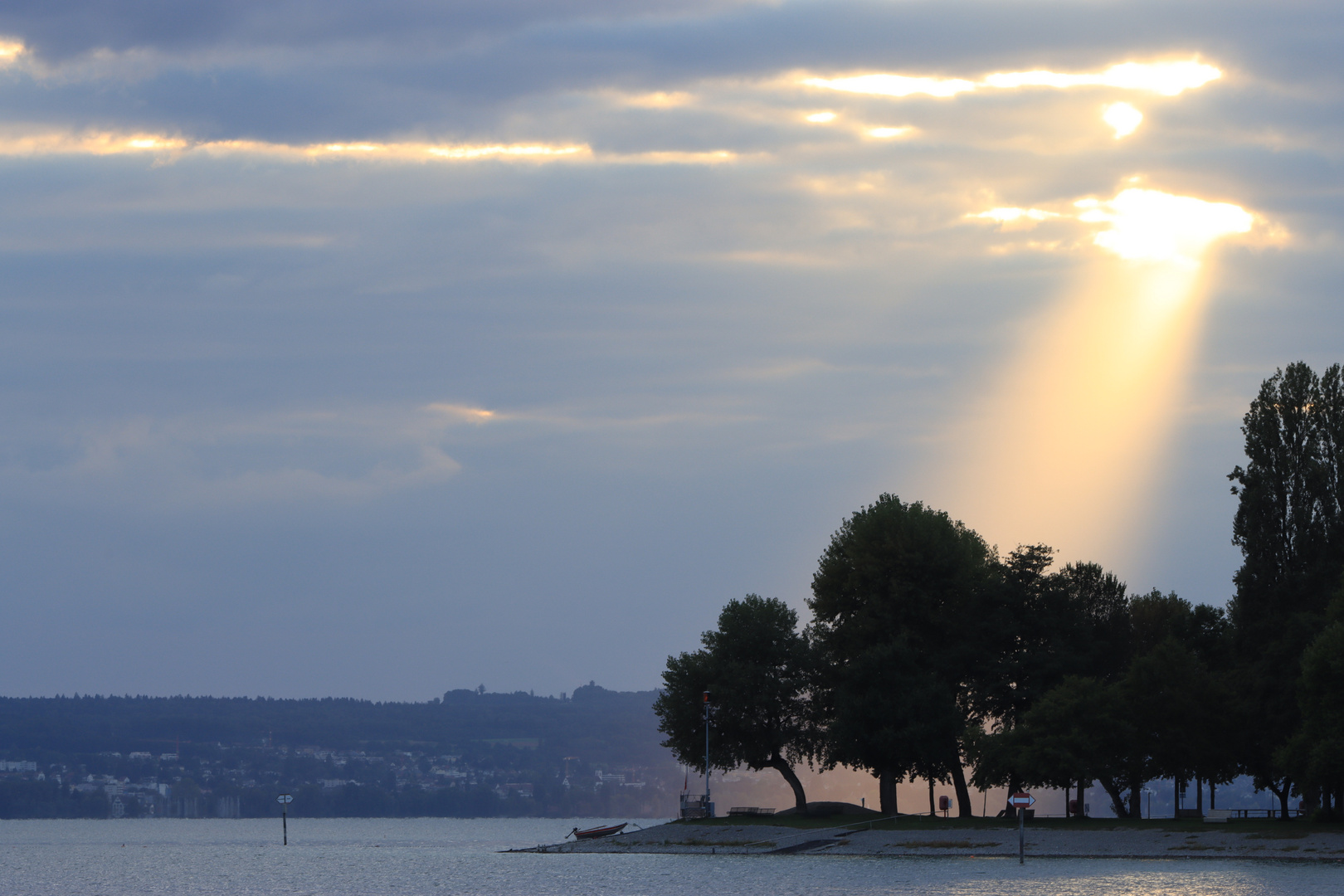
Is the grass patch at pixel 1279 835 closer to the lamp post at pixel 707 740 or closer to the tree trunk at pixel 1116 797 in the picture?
the tree trunk at pixel 1116 797

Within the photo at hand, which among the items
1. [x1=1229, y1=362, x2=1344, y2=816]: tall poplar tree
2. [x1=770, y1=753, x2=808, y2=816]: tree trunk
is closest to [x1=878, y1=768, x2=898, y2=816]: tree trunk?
[x1=770, y1=753, x2=808, y2=816]: tree trunk

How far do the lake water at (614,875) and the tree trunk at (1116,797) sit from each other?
11354mm

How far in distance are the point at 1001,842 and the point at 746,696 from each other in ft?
62.6

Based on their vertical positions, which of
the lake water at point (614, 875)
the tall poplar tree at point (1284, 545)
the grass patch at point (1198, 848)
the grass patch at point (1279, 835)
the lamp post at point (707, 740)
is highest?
the tall poplar tree at point (1284, 545)

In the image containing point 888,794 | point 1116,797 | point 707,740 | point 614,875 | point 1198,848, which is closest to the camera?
point 1198,848

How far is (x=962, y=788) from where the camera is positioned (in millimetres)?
93062

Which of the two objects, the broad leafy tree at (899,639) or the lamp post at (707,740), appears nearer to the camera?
→ the broad leafy tree at (899,639)

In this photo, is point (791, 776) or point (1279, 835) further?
point (791, 776)

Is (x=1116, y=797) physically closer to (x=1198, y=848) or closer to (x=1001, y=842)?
(x=1001, y=842)

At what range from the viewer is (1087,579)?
92.4 metres

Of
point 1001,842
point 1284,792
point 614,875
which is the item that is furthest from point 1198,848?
point 614,875

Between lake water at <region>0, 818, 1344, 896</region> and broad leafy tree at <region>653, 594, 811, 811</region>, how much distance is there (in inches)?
301

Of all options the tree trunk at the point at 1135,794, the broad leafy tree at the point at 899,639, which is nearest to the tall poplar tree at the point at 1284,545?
the tree trunk at the point at 1135,794

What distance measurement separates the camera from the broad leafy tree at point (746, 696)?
94250 mm
